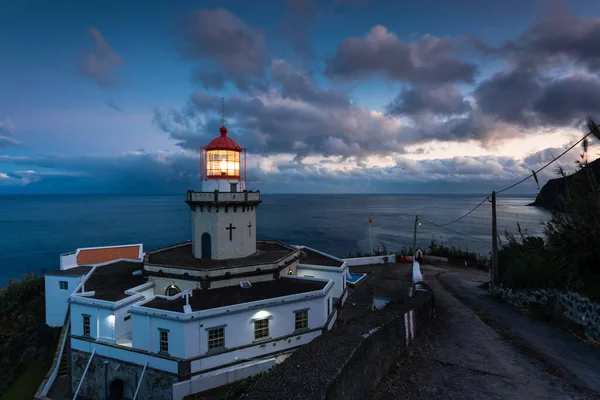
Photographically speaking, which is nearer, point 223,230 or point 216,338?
point 216,338

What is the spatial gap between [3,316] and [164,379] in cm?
2357

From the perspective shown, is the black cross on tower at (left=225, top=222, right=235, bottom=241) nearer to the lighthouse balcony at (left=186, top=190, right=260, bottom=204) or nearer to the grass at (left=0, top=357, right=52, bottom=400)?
the lighthouse balcony at (left=186, top=190, right=260, bottom=204)

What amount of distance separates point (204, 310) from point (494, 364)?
36.1ft

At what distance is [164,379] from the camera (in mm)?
14234

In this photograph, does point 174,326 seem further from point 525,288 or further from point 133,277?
point 525,288

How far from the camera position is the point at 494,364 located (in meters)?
8.02

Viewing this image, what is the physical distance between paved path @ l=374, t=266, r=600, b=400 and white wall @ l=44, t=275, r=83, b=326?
78.4 ft

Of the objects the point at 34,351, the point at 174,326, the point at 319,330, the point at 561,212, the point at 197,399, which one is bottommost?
the point at 34,351

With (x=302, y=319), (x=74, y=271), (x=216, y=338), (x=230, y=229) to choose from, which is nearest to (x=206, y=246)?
(x=230, y=229)

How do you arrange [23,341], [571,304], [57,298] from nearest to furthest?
[571,304] < [57,298] < [23,341]

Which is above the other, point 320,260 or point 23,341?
point 320,260

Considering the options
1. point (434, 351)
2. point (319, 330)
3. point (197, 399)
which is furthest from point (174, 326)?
point (434, 351)

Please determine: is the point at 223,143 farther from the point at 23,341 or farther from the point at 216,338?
the point at 23,341

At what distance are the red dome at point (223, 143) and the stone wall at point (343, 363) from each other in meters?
14.7
